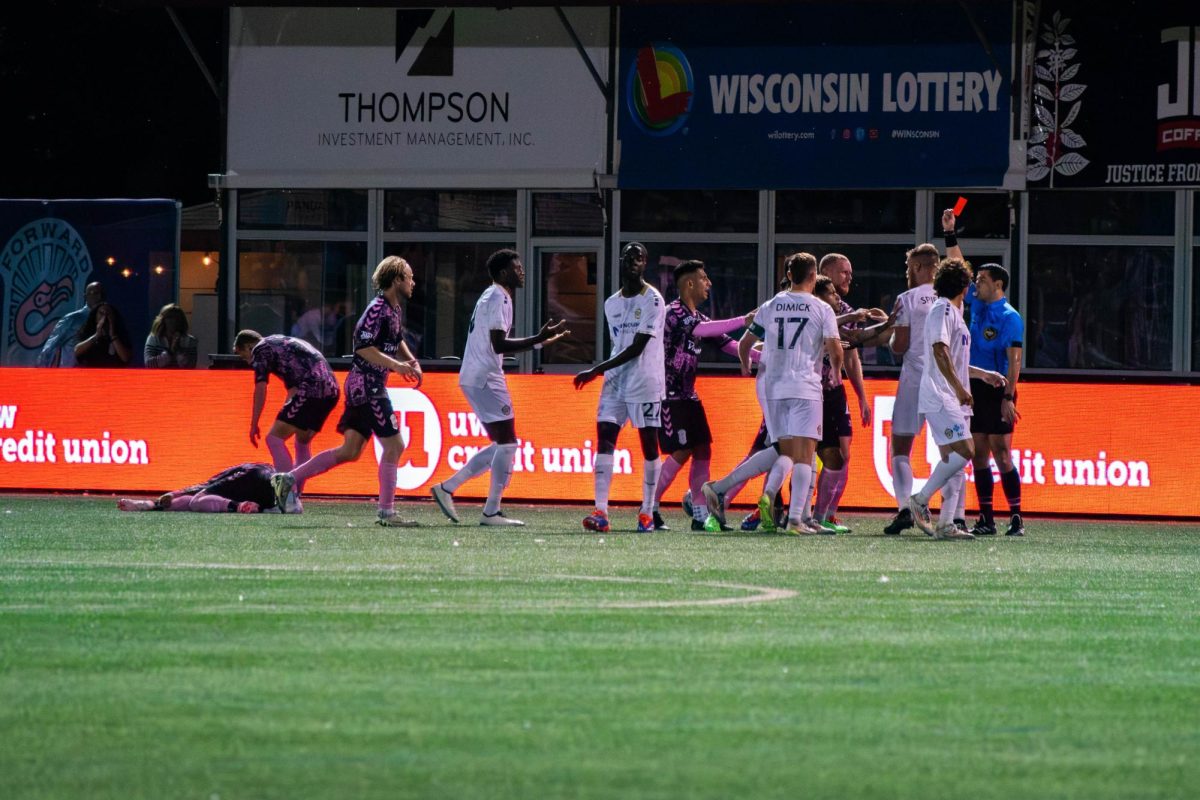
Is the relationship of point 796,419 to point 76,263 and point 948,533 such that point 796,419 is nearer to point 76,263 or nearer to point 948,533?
point 948,533

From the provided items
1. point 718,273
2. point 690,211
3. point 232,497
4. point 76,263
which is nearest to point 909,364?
point 232,497

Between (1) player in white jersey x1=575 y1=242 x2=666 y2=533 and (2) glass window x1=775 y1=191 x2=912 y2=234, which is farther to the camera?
(2) glass window x1=775 y1=191 x2=912 y2=234

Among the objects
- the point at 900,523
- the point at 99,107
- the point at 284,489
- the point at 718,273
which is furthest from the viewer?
the point at 99,107

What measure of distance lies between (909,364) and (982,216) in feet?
33.0

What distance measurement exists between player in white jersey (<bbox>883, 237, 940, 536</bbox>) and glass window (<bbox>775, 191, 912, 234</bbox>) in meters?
9.81

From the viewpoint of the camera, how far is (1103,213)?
2534 cm

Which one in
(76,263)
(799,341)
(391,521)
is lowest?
(391,521)

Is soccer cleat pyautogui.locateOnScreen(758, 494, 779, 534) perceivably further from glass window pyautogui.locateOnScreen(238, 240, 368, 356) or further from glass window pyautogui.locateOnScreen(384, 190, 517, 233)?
glass window pyautogui.locateOnScreen(238, 240, 368, 356)

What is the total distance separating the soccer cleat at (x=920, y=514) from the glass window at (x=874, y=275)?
10581 millimetres

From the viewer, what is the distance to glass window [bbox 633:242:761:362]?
85.5 feet

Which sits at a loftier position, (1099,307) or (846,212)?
(846,212)

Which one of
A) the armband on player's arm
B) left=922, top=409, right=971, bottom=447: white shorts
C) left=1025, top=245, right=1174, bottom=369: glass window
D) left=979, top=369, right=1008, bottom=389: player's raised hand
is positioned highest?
left=1025, top=245, right=1174, bottom=369: glass window

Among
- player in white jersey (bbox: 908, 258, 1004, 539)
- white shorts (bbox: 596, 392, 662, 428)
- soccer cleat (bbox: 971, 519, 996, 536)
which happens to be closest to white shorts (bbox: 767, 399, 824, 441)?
player in white jersey (bbox: 908, 258, 1004, 539)

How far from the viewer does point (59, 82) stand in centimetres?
3750
